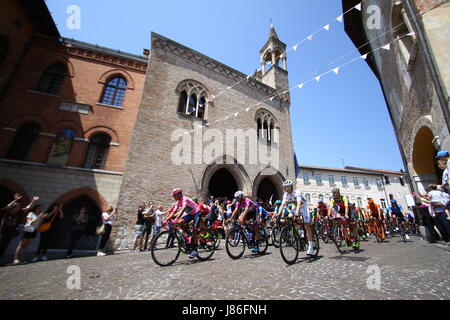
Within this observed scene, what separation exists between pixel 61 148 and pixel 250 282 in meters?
10.8

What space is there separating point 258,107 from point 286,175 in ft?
18.4

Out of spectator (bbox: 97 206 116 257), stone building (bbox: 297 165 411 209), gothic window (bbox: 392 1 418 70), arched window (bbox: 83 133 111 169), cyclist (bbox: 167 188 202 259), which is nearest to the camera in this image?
cyclist (bbox: 167 188 202 259)

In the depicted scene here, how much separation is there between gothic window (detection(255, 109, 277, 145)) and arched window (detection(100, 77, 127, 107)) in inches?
360

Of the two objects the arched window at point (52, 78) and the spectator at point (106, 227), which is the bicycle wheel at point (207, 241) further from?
the arched window at point (52, 78)

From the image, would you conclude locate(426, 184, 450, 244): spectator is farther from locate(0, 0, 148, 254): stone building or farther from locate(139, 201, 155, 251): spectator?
locate(0, 0, 148, 254): stone building

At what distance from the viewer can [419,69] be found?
19.2ft

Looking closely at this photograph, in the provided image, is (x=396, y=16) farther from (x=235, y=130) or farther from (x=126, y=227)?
(x=126, y=227)

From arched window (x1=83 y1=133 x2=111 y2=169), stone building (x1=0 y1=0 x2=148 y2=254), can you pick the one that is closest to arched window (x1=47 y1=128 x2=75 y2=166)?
stone building (x1=0 y1=0 x2=148 y2=254)

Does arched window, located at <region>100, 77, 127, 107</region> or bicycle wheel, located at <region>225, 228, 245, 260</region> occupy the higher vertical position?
arched window, located at <region>100, 77, 127, 107</region>

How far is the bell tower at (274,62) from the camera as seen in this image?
16.6m

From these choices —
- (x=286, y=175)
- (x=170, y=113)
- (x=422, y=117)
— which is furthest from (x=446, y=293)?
(x=286, y=175)

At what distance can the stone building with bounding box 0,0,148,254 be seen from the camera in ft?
28.7

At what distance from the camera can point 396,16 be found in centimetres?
678

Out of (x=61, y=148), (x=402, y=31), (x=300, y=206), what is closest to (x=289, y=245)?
(x=300, y=206)
